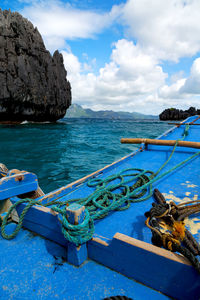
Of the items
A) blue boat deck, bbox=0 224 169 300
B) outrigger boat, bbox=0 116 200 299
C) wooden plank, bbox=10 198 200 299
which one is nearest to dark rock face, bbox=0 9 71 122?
outrigger boat, bbox=0 116 200 299

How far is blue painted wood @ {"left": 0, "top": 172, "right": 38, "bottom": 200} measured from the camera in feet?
6.70

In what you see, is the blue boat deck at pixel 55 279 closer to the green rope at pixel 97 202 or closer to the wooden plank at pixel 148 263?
the wooden plank at pixel 148 263

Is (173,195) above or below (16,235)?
above

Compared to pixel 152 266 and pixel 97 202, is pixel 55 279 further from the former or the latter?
pixel 97 202

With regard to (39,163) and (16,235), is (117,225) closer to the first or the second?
(16,235)

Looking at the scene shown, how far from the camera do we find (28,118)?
40656 mm

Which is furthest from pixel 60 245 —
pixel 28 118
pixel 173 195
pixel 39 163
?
pixel 28 118

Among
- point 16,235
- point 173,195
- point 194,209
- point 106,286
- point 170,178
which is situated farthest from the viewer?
point 170,178

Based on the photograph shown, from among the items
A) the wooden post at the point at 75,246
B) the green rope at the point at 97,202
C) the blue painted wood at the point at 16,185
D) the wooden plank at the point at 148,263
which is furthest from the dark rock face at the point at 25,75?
the wooden plank at the point at 148,263

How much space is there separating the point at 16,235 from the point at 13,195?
528mm

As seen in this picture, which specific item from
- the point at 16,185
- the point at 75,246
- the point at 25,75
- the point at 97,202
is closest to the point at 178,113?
the point at 25,75

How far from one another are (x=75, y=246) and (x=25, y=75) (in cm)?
4200

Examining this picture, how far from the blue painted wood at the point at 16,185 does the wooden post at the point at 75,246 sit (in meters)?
1.09

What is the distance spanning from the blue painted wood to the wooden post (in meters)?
1.09
